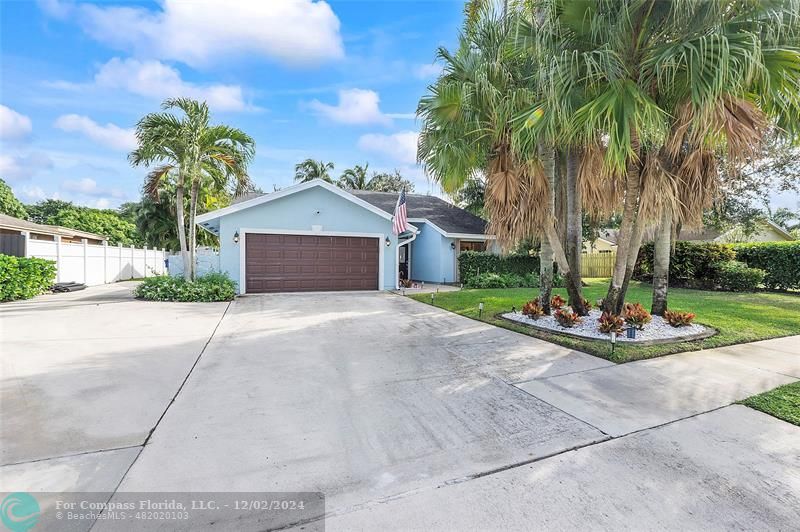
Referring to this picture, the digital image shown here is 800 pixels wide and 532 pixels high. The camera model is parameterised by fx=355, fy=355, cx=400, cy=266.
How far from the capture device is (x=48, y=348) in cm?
563

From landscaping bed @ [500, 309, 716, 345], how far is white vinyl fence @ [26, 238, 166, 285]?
1690cm

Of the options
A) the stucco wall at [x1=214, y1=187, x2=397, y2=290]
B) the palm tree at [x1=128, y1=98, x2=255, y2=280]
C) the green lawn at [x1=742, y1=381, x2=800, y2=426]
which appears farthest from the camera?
the stucco wall at [x1=214, y1=187, x2=397, y2=290]

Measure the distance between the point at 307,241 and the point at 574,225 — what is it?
923cm

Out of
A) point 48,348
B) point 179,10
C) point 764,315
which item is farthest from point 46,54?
point 764,315

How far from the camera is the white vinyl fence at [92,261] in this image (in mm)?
13542

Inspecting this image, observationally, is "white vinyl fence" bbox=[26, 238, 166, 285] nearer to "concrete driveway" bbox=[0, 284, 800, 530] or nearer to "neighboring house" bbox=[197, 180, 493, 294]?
"neighboring house" bbox=[197, 180, 493, 294]

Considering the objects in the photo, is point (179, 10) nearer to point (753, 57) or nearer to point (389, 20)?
point (389, 20)

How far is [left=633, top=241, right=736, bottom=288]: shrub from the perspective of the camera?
13.8m

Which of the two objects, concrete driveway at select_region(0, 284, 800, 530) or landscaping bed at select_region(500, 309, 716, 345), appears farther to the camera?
landscaping bed at select_region(500, 309, 716, 345)

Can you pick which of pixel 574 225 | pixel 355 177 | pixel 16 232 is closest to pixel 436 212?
pixel 574 225

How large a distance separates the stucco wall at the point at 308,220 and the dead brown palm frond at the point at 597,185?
25.6 ft

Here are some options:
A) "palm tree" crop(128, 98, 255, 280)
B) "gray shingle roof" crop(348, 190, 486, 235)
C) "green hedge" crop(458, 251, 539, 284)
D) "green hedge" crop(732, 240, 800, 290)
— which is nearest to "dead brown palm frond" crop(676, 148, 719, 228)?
"green hedge" crop(458, 251, 539, 284)

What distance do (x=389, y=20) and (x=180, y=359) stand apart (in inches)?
403

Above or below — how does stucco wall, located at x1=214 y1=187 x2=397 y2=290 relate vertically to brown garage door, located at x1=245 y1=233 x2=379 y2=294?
above
